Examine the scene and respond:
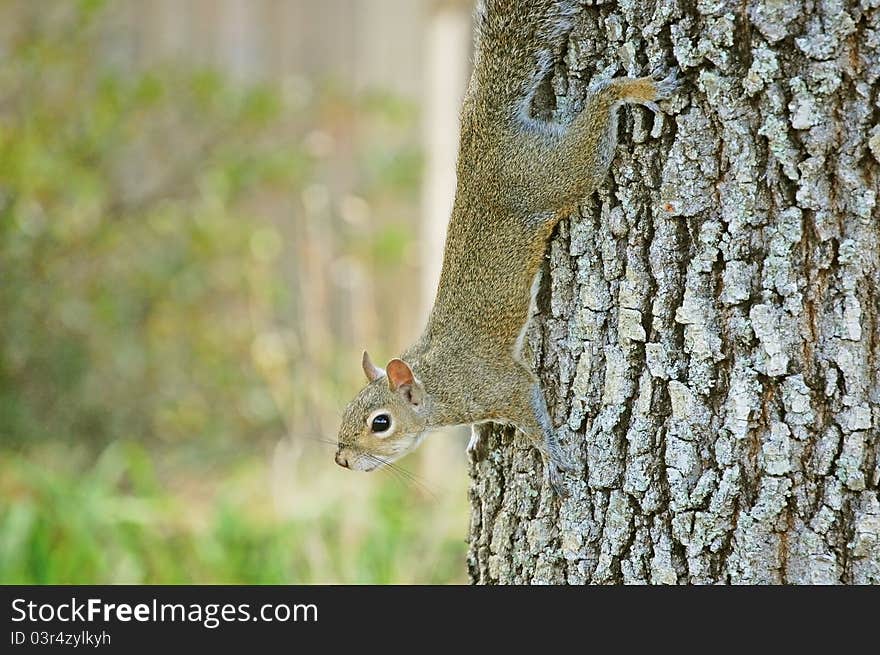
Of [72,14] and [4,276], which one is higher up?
[72,14]

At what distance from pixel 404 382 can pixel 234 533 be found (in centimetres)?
158

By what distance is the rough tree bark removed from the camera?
1444mm

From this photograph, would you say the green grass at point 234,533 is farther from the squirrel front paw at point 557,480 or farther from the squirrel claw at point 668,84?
the squirrel claw at point 668,84

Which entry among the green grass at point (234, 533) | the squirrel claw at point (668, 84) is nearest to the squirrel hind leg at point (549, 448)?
the squirrel claw at point (668, 84)

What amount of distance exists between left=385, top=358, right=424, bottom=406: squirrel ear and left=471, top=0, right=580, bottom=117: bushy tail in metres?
0.54

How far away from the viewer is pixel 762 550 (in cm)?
155

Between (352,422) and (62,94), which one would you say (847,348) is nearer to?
(352,422)

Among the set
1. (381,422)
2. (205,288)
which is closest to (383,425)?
(381,422)

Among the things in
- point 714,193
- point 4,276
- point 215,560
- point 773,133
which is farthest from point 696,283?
point 4,276

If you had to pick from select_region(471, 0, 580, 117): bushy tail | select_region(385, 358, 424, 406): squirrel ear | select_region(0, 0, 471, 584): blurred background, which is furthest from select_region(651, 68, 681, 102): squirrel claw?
select_region(0, 0, 471, 584): blurred background

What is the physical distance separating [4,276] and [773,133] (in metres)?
3.37

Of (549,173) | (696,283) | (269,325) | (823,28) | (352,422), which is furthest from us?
(269,325)

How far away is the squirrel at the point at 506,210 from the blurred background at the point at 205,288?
1.50 meters

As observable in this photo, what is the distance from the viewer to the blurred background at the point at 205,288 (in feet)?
11.6
